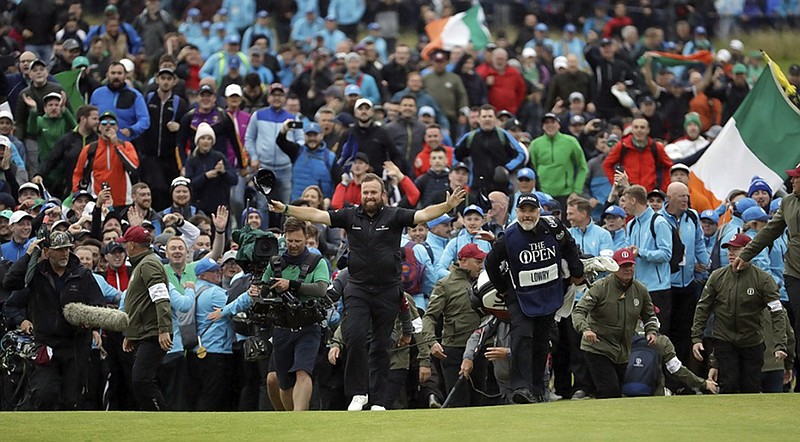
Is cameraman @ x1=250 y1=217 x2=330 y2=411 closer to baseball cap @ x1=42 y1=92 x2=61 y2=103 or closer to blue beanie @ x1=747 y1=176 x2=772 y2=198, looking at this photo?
blue beanie @ x1=747 y1=176 x2=772 y2=198

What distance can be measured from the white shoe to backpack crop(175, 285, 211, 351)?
2.59m

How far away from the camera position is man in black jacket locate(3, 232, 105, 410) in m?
16.4

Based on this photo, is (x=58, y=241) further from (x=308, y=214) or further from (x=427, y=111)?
(x=427, y=111)

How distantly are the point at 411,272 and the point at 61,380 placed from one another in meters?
4.17

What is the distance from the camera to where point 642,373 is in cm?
1702

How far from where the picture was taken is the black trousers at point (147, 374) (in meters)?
16.7

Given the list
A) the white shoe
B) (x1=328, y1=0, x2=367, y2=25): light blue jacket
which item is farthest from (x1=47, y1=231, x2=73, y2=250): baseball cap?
(x1=328, y1=0, x2=367, y2=25): light blue jacket

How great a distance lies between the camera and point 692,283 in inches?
742

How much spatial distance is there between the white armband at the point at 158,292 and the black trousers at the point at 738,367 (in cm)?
594

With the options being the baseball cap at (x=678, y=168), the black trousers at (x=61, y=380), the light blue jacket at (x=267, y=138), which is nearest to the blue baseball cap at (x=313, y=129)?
the light blue jacket at (x=267, y=138)

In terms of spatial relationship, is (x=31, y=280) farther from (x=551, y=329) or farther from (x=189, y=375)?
(x=551, y=329)

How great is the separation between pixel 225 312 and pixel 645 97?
12059mm

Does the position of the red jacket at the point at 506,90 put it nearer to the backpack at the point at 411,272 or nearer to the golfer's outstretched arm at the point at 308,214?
the backpack at the point at 411,272

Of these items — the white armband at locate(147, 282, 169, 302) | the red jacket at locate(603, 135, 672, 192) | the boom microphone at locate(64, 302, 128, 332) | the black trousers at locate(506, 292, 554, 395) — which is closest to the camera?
the black trousers at locate(506, 292, 554, 395)
